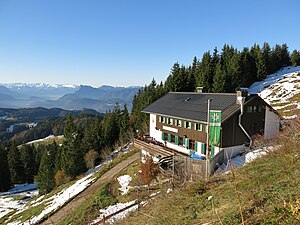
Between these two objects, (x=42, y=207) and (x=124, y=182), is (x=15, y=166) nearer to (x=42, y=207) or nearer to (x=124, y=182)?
(x=42, y=207)

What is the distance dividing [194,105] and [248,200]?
70.6 feet

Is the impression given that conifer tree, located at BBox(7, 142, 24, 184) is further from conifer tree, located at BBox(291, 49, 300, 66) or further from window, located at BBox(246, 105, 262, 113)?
conifer tree, located at BBox(291, 49, 300, 66)

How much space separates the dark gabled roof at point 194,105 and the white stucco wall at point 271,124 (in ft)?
12.8

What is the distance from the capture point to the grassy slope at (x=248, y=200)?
205 inches

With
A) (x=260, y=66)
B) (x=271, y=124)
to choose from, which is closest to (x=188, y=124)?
(x=271, y=124)

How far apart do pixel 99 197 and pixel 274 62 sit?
82234 millimetres

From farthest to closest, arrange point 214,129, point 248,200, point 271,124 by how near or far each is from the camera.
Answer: point 271,124
point 214,129
point 248,200

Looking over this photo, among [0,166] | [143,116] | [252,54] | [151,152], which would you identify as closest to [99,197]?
[151,152]

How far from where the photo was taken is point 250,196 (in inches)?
283

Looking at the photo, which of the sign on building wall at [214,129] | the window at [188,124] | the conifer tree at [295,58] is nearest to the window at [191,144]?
the window at [188,124]

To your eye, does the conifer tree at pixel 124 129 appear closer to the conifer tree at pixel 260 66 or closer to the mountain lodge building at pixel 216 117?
the mountain lodge building at pixel 216 117

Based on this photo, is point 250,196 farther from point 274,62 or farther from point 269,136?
point 274,62

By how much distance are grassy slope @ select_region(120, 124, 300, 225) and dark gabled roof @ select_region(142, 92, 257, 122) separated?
12.4 metres

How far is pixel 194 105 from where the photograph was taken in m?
28.0
